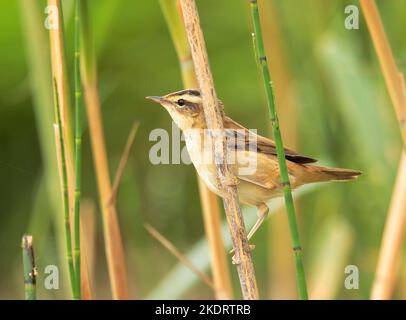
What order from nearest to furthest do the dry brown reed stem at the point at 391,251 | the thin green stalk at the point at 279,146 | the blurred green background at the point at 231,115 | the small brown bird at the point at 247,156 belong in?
the thin green stalk at the point at 279,146
the small brown bird at the point at 247,156
the dry brown reed stem at the point at 391,251
the blurred green background at the point at 231,115

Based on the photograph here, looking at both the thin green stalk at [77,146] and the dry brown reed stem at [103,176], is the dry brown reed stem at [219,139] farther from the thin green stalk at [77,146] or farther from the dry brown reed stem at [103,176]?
the dry brown reed stem at [103,176]

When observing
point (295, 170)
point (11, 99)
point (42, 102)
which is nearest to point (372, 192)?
point (295, 170)

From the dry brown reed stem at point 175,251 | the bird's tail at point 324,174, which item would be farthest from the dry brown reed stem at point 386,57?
the dry brown reed stem at point 175,251

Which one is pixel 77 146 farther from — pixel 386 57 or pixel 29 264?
pixel 386 57

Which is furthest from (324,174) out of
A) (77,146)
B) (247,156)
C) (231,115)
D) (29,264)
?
(231,115)

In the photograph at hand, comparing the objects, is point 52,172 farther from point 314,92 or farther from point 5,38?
point 5,38

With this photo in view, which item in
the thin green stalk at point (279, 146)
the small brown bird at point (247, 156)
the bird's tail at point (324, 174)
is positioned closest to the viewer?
the thin green stalk at point (279, 146)
